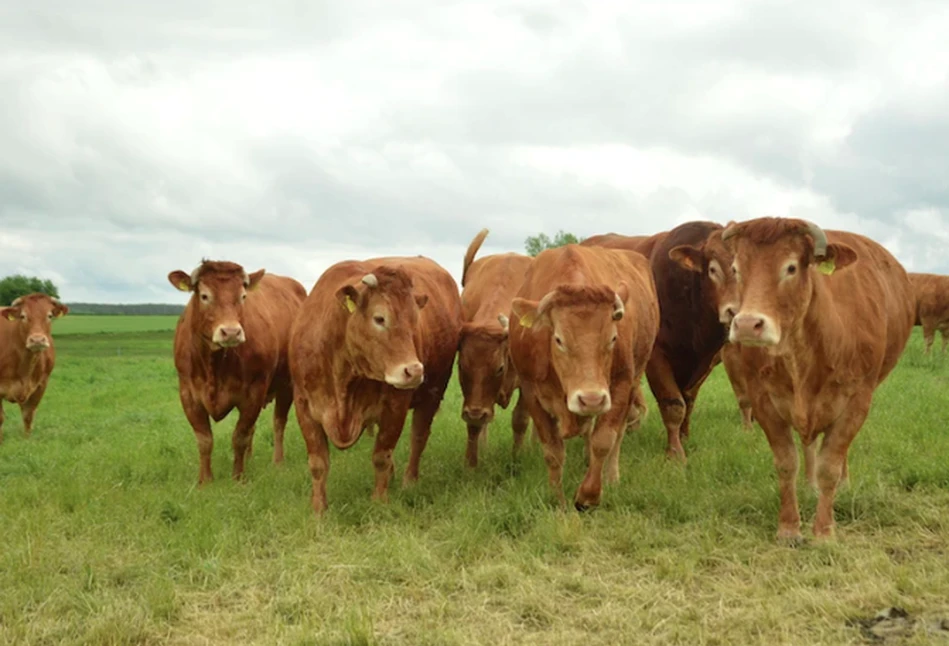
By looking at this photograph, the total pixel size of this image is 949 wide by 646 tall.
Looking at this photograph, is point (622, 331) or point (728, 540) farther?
point (622, 331)

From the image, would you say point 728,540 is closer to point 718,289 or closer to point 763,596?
point 763,596

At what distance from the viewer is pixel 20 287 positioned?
6619cm

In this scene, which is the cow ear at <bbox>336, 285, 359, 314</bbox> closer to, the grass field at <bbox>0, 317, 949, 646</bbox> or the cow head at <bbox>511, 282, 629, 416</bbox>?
the cow head at <bbox>511, 282, 629, 416</bbox>

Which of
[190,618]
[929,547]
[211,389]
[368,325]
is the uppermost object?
[368,325]

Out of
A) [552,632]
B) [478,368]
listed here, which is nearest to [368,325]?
[478,368]

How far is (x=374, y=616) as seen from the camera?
14.6ft

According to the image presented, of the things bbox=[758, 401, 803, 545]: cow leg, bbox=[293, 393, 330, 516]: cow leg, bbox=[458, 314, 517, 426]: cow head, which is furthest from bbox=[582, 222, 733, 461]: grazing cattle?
bbox=[293, 393, 330, 516]: cow leg

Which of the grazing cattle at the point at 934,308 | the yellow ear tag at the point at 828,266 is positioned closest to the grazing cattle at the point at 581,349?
the yellow ear tag at the point at 828,266

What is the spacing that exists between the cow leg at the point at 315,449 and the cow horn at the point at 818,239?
3887mm

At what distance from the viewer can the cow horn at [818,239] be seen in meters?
4.94

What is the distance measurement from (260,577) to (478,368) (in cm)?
315

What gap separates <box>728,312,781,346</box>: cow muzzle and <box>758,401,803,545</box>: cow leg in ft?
2.98

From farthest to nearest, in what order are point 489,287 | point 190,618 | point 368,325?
point 489,287 < point 368,325 < point 190,618

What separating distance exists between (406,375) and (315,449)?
1135mm
